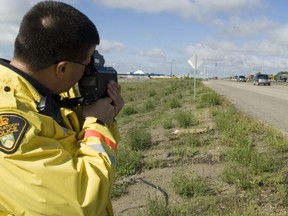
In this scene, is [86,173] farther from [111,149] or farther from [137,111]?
[137,111]

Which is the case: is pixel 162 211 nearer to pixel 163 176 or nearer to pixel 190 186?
pixel 190 186

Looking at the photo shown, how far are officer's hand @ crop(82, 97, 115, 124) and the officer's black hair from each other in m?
0.25

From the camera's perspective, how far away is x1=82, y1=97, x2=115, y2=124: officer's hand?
70.0 inches

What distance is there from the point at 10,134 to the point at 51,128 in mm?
201

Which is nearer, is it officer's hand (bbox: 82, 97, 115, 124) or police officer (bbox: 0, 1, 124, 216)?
police officer (bbox: 0, 1, 124, 216)

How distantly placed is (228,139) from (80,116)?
719cm

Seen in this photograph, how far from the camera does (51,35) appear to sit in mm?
1531

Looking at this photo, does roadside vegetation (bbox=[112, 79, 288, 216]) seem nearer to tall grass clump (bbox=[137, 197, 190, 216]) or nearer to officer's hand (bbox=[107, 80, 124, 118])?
tall grass clump (bbox=[137, 197, 190, 216])

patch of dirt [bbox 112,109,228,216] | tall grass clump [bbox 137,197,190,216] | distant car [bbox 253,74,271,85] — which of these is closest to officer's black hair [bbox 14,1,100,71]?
tall grass clump [bbox 137,197,190,216]

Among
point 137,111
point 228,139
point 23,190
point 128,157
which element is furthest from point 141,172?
point 137,111

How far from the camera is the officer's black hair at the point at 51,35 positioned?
5.03 feet

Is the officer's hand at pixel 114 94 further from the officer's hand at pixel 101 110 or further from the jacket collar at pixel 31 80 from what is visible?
the jacket collar at pixel 31 80

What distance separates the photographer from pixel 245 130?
959 cm

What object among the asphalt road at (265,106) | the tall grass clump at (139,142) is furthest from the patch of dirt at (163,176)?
the asphalt road at (265,106)
